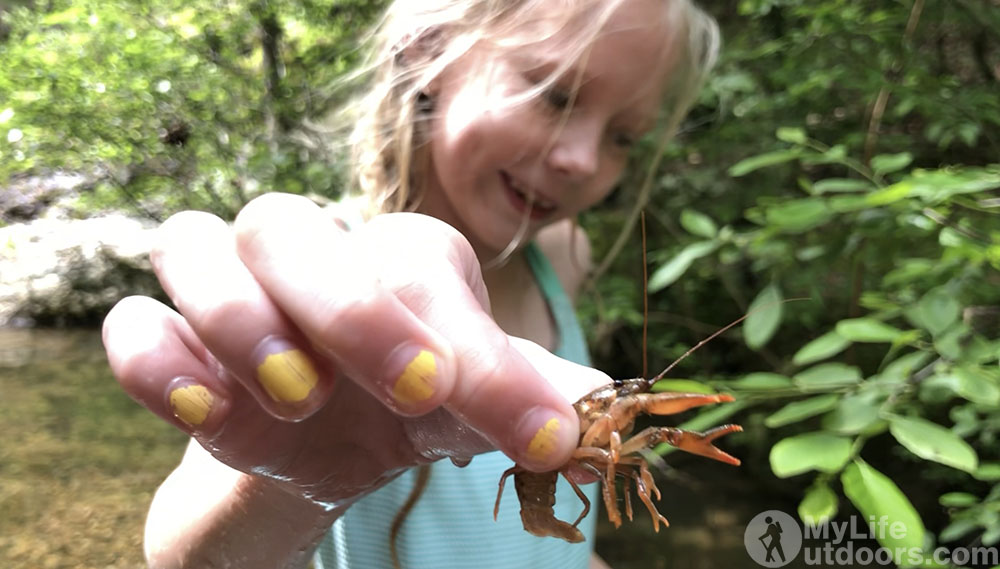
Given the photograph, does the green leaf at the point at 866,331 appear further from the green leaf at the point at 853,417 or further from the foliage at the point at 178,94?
the foliage at the point at 178,94

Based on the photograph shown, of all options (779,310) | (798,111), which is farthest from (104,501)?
(798,111)

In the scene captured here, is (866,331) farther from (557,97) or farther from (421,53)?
(421,53)

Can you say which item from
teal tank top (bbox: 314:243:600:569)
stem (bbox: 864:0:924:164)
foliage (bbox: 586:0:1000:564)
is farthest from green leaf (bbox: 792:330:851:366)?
stem (bbox: 864:0:924:164)

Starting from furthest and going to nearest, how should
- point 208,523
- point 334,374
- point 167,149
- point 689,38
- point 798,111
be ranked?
point 798,111 → point 167,149 → point 689,38 → point 208,523 → point 334,374

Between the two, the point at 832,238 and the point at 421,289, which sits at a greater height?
the point at 421,289

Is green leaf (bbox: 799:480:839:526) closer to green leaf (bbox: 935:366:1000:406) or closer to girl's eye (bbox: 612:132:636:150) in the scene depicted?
green leaf (bbox: 935:366:1000:406)

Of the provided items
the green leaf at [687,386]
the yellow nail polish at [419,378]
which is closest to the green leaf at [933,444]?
the green leaf at [687,386]

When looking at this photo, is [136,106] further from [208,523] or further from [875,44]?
[875,44]
